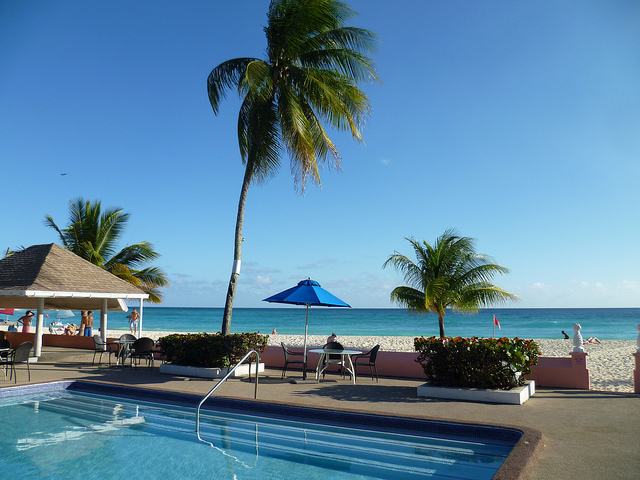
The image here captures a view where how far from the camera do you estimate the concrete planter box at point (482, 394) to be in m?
8.12

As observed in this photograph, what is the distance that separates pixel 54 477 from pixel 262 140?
29.3 ft

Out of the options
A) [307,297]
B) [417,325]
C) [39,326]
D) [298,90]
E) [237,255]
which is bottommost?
[417,325]

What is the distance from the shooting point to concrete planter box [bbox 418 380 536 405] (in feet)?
26.7

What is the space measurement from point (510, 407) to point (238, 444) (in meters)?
4.48

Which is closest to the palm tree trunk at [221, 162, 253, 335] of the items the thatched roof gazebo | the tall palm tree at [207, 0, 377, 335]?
the tall palm tree at [207, 0, 377, 335]

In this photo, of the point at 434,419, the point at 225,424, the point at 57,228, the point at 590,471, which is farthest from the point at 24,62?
the point at 590,471

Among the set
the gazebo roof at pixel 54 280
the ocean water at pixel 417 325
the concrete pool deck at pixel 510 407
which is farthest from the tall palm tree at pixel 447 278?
the ocean water at pixel 417 325

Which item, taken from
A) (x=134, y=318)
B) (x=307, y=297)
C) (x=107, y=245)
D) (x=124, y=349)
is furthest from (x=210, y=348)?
(x=134, y=318)

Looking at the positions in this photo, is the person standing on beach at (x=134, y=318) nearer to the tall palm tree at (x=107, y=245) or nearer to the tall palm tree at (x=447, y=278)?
the tall palm tree at (x=107, y=245)

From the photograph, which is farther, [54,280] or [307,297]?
[54,280]

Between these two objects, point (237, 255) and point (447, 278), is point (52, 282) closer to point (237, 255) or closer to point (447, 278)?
point (237, 255)

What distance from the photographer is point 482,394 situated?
840cm

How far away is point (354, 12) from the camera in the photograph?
1288cm

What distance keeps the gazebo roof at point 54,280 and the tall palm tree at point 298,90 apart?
4.80 m
